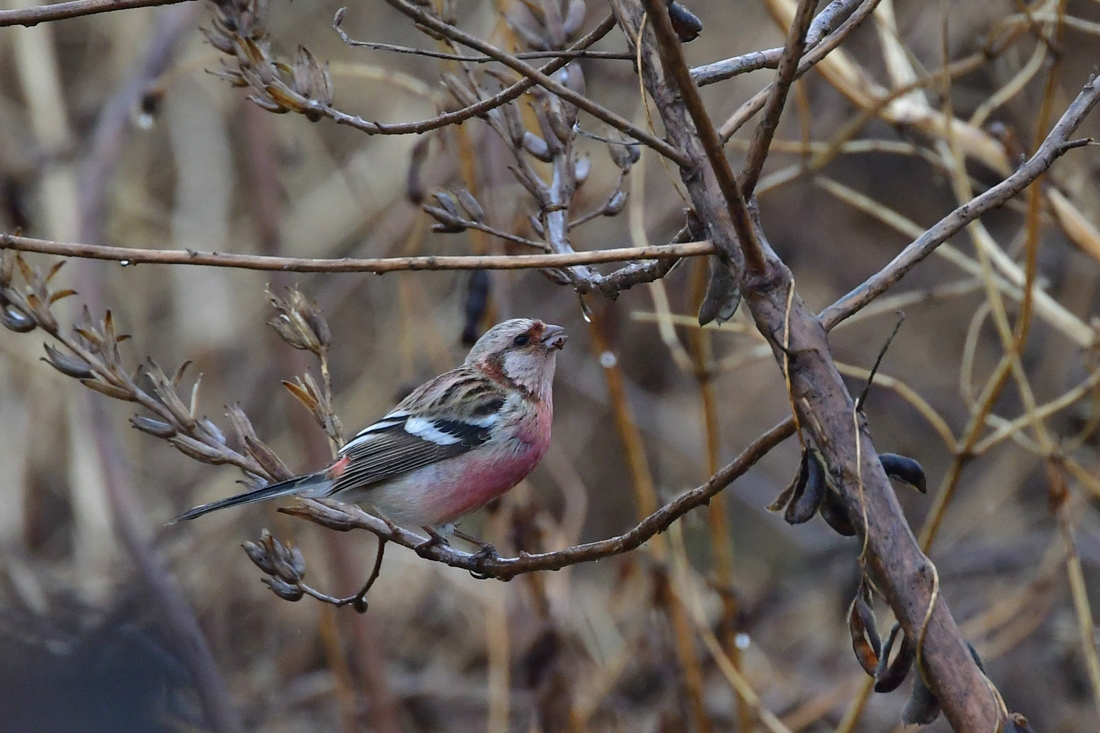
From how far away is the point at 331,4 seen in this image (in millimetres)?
8164

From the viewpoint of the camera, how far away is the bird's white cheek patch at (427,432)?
11.1 feet

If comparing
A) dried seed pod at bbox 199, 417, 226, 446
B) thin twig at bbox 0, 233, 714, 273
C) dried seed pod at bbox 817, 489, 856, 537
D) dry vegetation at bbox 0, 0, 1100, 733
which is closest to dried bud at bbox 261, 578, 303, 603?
dry vegetation at bbox 0, 0, 1100, 733

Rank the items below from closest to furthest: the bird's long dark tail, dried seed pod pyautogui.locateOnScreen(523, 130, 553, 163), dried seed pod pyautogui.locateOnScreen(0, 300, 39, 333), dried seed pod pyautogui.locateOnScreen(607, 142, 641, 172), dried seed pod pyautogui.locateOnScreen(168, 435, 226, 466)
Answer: dried seed pod pyautogui.locateOnScreen(0, 300, 39, 333)
dried seed pod pyautogui.locateOnScreen(168, 435, 226, 466)
dried seed pod pyautogui.locateOnScreen(607, 142, 641, 172)
dried seed pod pyautogui.locateOnScreen(523, 130, 553, 163)
the bird's long dark tail

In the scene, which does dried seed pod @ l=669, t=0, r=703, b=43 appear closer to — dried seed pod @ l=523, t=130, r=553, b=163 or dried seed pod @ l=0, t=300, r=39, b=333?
dried seed pod @ l=523, t=130, r=553, b=163

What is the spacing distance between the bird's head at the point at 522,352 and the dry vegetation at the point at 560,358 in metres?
0.11

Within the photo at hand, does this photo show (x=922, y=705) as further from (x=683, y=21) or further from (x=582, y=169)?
(x=582, y=169)

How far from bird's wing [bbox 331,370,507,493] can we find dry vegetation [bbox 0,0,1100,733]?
8.6 inches

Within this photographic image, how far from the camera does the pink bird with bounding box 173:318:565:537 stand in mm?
3178

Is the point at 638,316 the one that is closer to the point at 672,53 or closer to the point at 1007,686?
the point at 672,53

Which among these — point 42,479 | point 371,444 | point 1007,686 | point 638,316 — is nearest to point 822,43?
point 638,316

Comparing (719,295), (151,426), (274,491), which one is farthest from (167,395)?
(719,295)

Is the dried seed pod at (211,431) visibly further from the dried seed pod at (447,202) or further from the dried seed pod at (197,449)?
the dried seed pod at (447,202)

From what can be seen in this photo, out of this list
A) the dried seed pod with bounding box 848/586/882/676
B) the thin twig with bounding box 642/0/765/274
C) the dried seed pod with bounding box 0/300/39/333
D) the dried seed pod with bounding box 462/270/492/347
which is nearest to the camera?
the thin twig with bounding box 642/0/765/274

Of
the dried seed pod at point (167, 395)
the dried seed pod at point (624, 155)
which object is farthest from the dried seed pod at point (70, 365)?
the dried seed pod at point (624, 155)
